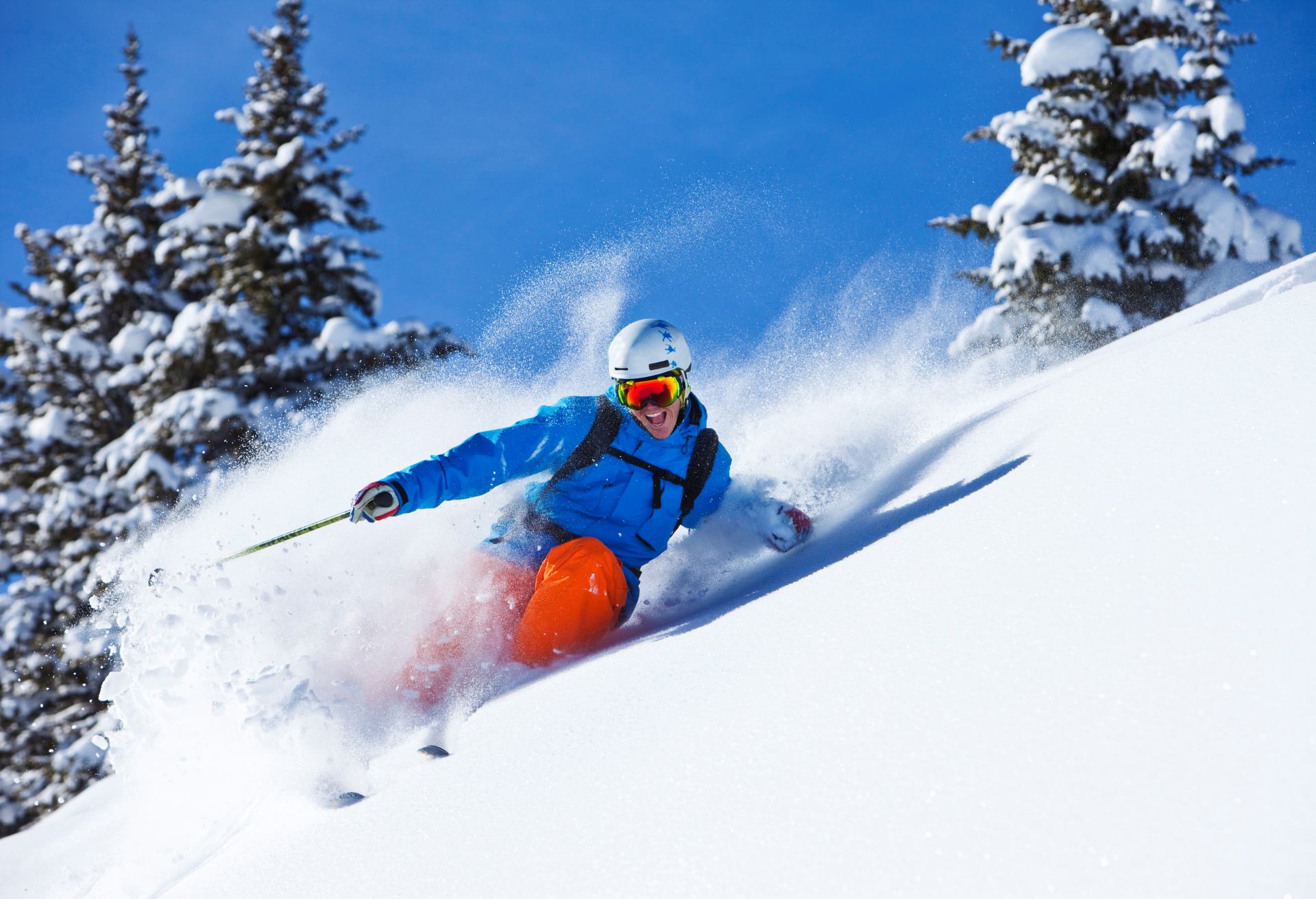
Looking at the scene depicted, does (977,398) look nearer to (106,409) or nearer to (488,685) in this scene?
(488,685)

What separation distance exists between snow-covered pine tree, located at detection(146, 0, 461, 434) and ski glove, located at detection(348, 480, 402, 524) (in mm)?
8414

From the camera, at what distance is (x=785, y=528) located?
4047 mm

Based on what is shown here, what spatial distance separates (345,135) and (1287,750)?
14.3 meters

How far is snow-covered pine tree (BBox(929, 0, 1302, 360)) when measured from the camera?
10812 mm

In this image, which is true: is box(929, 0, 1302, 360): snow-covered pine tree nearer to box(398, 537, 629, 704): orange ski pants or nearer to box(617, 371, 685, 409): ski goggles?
box(617, 371, 685, 409): ski goggles

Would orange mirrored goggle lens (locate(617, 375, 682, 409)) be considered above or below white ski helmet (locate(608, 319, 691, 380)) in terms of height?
below

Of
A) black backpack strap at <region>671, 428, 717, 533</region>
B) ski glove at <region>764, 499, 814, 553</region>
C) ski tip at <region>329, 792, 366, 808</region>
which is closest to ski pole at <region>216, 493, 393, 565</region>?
ski tip at <region>329, 792, 366, 808</region>

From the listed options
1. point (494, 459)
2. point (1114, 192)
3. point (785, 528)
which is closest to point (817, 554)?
point (785, 528)

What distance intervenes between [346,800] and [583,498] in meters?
1.83

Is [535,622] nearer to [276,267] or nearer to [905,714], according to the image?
[905,714]

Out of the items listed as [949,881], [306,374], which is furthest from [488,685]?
[306,374]

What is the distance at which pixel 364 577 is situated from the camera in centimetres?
445

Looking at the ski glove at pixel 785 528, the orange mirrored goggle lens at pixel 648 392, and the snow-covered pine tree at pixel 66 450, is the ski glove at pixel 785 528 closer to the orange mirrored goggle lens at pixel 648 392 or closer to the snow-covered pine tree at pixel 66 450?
the orange mirrored goggle lens at pixel 648 392

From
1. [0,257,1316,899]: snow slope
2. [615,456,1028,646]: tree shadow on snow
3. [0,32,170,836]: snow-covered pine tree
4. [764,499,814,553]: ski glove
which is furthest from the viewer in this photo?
[0,32,170,836]: snow-covered pine tree
